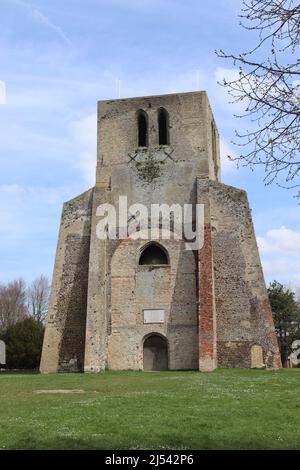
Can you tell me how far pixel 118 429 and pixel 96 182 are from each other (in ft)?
65.0

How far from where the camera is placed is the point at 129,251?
85.7 feet

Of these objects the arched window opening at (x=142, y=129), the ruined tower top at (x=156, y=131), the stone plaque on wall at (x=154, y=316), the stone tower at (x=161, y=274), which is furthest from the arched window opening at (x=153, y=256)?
the arched window opening at (x=142, y=129)

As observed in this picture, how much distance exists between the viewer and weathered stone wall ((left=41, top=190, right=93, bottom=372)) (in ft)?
82.7

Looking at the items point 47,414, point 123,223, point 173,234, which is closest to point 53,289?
point 123,223

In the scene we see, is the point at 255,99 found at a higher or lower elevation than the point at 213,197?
lower

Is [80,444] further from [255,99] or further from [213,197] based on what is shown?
[213,197]

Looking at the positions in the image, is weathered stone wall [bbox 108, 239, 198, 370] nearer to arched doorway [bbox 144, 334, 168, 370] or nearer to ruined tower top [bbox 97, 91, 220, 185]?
arched doorway [bbox 144, 334, 168, 370]

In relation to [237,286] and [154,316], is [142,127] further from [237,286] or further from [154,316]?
[154,316]

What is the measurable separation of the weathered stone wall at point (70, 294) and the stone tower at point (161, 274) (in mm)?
46

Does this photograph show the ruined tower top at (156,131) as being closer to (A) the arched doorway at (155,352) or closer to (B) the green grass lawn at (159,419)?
(A) the arched doorway at (155,352)

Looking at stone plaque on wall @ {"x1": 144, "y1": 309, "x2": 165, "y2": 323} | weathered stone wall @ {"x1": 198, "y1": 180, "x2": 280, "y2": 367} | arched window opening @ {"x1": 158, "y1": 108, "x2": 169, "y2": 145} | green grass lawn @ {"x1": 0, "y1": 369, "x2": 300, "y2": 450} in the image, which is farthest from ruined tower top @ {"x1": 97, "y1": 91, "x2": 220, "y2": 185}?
green grass lawn @ {"x1": 0, "y1": 369, "x2": 300, "y2": 450}

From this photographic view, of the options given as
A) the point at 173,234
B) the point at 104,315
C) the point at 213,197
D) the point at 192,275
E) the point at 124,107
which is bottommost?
the point at 104,315

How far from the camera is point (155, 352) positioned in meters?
25.3

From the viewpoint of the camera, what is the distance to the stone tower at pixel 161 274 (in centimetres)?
2417
